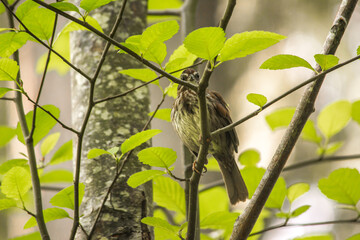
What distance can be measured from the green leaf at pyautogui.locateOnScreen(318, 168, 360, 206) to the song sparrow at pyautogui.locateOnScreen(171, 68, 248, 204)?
1.07 meters

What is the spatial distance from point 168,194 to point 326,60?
3.03ft

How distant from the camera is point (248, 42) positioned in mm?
1260

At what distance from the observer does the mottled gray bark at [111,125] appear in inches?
71.4

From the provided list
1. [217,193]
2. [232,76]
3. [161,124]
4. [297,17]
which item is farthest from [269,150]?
[217,193]

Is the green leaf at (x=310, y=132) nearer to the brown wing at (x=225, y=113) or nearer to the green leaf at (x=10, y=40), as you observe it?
the brown wing at (x=225, y=113)

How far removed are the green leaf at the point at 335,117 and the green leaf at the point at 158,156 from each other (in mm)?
965

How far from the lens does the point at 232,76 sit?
641 centimetres

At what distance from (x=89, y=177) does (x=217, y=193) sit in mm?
770

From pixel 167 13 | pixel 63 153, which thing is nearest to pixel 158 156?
pixel 63 153

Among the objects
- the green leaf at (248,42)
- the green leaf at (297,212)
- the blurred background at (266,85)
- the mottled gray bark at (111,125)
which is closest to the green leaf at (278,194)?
the green leaf at (297,212)

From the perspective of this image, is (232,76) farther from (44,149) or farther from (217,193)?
(44,149)

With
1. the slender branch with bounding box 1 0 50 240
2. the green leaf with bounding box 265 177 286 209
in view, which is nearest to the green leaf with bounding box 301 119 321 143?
the green leaf with bounding box 265 177 286 209

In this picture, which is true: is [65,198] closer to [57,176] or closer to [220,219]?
[220,219]

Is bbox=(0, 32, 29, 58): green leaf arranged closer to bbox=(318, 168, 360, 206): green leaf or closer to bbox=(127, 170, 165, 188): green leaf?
bbox=(127, 170, 165, 188): green leaf
